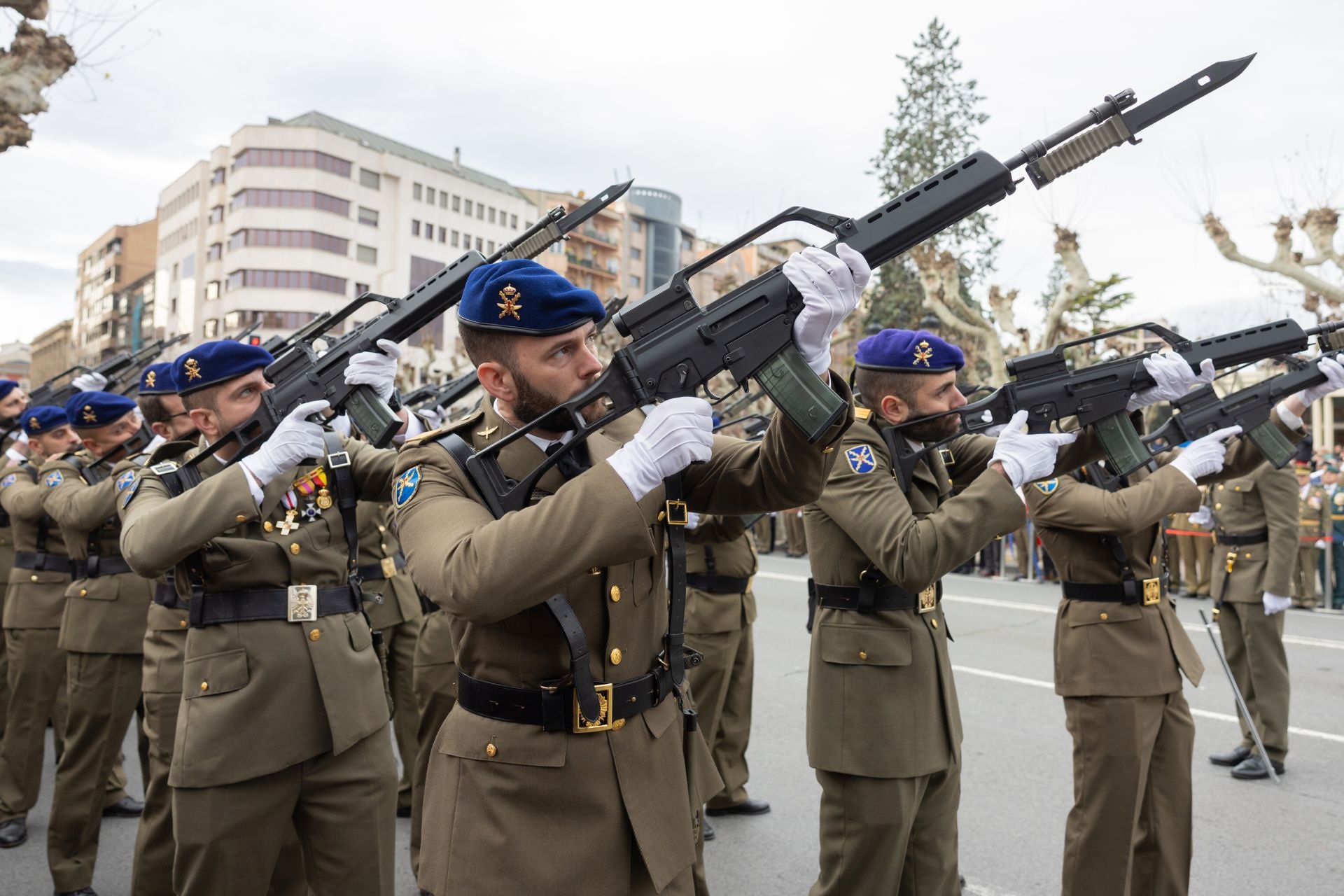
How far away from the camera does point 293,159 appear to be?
59125mm

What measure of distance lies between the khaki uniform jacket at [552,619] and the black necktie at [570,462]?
0.14 feet

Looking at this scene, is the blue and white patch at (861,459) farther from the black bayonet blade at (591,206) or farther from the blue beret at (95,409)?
the blue beret at (95,409)

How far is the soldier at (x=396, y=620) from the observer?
5477 millimetres

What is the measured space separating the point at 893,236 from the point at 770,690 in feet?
20.2

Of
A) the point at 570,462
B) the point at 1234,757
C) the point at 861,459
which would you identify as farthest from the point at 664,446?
the point at 1234,757

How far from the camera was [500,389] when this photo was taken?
2.35 metres

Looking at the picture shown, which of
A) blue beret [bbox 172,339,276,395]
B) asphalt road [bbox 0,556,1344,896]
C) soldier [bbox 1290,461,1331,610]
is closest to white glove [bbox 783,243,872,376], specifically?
blue beret [bbox 172,339,276,395]

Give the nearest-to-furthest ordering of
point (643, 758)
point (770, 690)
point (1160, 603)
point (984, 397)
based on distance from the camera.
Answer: point (643, 758) < point (984, 397) < point (1160, 603) < point (770, 690)

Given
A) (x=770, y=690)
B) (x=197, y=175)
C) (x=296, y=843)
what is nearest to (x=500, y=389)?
(x=296, y=843)

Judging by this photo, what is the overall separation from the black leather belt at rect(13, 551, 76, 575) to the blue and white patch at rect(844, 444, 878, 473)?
4.70 meters

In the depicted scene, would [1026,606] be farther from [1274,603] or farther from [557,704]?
[557,704]

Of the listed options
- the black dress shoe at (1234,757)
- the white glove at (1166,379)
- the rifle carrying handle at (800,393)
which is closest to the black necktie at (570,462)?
the rifle carrying handle at (800,393)

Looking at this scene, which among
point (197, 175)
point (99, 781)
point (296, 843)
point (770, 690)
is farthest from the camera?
point (197, 175)

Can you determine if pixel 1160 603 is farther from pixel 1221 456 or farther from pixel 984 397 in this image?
pixel 984 397
